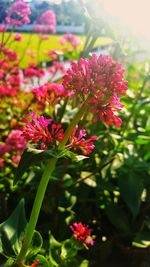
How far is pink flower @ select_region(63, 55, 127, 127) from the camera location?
2.48 feet

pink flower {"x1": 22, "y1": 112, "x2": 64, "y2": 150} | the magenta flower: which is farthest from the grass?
pink flower {"x1": 22, "y1": 112, "x2": 64, "y2": 150}

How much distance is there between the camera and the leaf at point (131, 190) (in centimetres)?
150

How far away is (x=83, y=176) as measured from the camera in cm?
160

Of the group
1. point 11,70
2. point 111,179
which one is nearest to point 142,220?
point 111,179

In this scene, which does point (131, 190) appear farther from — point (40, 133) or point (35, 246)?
point (40, 133)

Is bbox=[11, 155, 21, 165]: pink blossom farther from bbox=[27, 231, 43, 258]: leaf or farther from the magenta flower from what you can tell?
bbox=[27, 231, 43, 258]: leaf

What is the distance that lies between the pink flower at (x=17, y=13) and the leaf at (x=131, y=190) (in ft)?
2.46

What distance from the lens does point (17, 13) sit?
163cm

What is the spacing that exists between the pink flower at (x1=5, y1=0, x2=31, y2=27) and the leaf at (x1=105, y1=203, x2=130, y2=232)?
0.84 meters

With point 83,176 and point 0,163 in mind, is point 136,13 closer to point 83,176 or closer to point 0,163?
point 83,176

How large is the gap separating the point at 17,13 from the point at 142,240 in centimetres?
101

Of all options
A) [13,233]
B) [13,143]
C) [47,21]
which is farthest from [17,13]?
[47,21]

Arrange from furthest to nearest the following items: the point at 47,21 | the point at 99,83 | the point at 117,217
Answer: the point at 47,21 → the point at 117,217 → the point at 99,83

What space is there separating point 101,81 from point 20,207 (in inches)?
18.7
